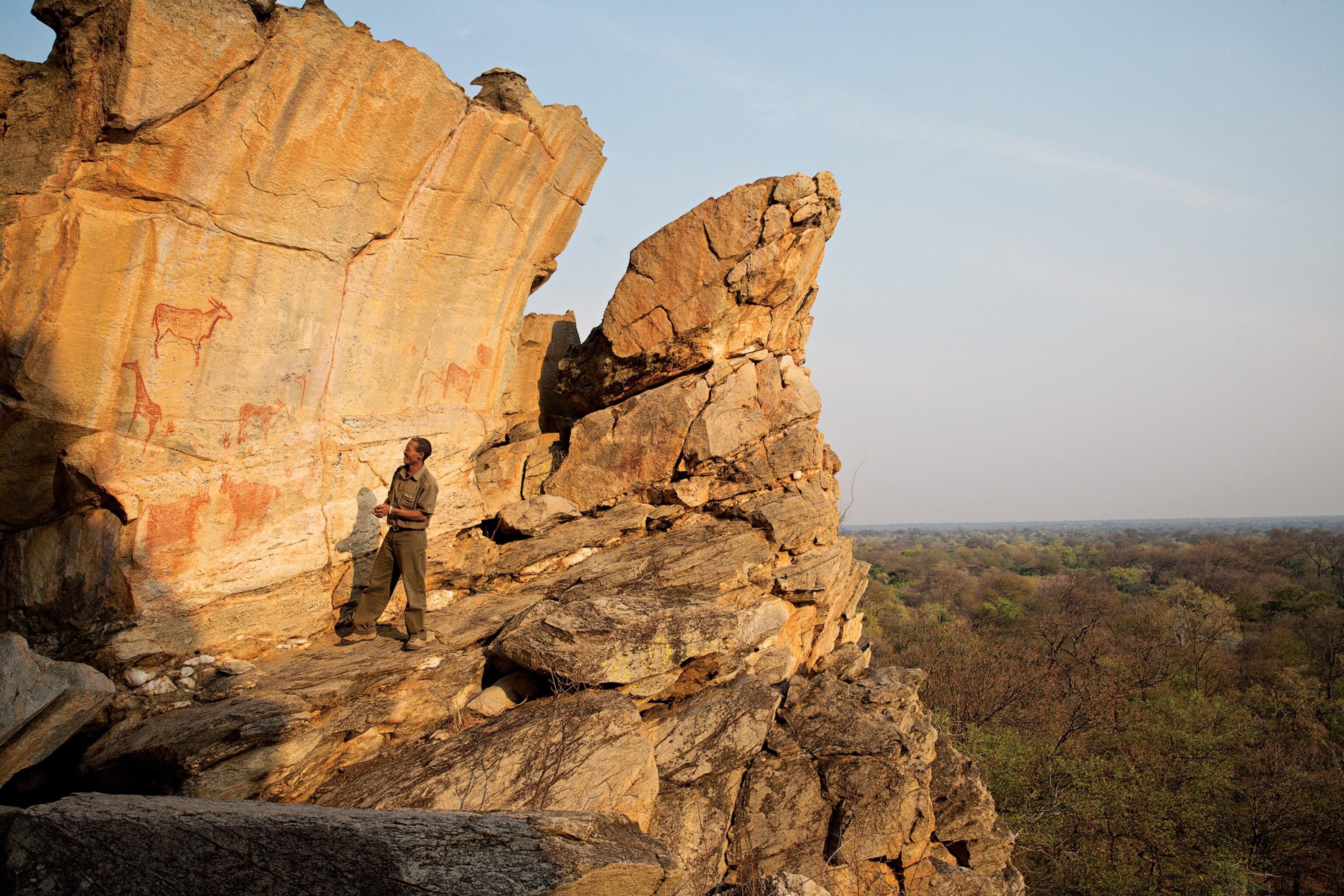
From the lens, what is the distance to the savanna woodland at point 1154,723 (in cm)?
1325

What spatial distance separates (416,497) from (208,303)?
2.68m

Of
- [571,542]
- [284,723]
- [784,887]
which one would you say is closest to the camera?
[784,887]

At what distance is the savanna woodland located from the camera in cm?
1325

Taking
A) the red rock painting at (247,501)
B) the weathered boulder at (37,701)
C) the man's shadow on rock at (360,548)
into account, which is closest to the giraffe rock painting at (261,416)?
the red rock painting at (247,501)

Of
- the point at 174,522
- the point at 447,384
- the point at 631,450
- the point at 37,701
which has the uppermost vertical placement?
the point at 447,384

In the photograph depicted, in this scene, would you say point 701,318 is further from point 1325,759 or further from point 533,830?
point 1325,759

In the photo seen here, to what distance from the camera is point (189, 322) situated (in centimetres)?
635

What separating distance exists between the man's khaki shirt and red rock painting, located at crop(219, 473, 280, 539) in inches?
50.3

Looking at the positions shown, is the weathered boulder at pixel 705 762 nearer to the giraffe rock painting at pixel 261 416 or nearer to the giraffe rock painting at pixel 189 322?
the giraffe rock painting at pixel 261 416

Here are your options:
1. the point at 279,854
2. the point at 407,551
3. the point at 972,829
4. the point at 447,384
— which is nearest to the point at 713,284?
the point at 447,384

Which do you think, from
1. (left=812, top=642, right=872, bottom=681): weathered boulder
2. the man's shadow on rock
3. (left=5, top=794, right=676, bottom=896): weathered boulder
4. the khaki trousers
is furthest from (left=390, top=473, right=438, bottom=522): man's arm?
(left=812, top=642, right=872, bottom=681): weathered boulder

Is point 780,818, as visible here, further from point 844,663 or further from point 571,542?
point 571,542

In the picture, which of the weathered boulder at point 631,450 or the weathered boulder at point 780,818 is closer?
the weathered boulder at point 780,818

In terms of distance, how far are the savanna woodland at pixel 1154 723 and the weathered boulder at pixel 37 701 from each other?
14.3 metres
